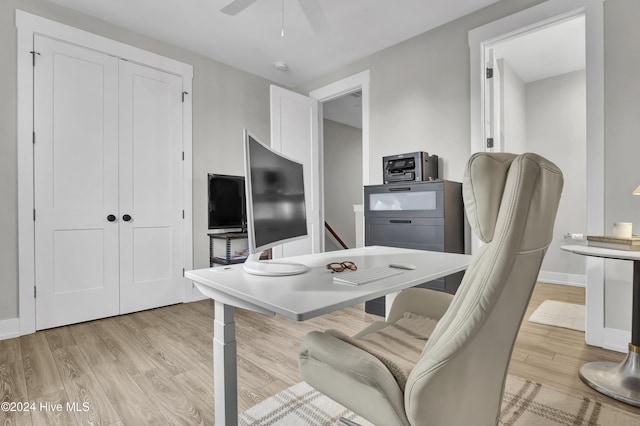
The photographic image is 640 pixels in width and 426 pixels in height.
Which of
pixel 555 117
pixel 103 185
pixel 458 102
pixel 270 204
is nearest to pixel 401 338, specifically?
pixel 270 204

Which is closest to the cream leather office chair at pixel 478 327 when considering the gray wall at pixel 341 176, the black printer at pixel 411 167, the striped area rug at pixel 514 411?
the striped area rug at pixel 514 411

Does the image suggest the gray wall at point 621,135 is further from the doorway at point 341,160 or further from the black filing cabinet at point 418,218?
the doorway at point 341,160

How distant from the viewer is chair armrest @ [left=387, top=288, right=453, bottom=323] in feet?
4.60

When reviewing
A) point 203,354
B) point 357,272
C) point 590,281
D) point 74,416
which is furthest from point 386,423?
point 590,281

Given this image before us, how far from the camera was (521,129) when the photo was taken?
441 centimetres

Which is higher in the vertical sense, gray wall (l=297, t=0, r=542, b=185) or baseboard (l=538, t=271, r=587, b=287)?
gray wall (l=297, t=0, r=542, b=185)

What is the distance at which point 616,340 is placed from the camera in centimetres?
221

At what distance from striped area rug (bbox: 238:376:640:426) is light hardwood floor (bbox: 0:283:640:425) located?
0.33ft

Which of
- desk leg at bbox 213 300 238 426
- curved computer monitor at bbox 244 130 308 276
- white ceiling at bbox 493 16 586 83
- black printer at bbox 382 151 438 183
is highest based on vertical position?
white ceiling at bbox 493 16 586 83

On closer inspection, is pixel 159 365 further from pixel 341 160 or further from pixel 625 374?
pixel 341 160

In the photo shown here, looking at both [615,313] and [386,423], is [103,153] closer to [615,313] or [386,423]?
[386,423]

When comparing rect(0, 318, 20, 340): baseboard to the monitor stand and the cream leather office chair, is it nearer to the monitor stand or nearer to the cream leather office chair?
the monitor stand

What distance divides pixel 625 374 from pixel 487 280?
6.20 ft

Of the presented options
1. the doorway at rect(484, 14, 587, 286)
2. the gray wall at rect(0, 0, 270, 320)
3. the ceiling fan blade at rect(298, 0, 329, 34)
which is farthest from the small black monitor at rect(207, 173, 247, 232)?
the doorway at rect(484, 14, 587, 286)
